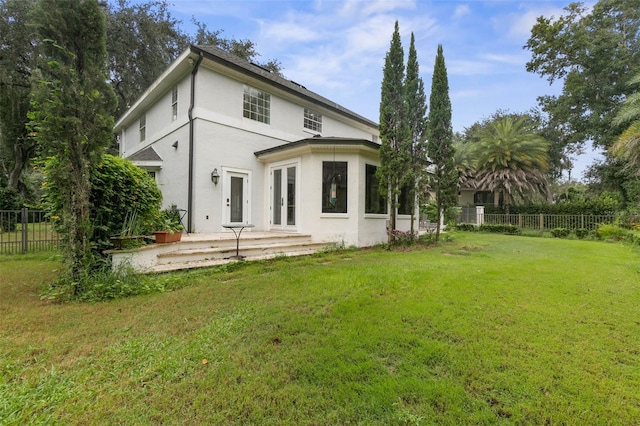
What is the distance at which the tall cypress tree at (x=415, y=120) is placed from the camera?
8.35 meters

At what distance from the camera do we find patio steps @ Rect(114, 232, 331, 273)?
17.4ft

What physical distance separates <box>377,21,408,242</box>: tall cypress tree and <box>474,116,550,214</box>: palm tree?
1407 cm

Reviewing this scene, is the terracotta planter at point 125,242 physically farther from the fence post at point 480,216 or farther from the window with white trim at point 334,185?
the fence post at point 480,216

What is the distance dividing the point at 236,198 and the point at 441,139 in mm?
7154

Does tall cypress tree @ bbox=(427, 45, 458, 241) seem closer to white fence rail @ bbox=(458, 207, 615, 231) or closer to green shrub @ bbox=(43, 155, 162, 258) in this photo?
green shrub @ bbox=(43, 155, 162, 258)

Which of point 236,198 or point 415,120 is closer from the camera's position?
→ point 415,120

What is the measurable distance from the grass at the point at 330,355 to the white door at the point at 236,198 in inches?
215

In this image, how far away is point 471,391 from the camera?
1.97 m

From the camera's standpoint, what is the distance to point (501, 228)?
15.6 metres

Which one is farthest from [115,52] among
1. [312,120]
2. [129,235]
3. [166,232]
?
[129,235]

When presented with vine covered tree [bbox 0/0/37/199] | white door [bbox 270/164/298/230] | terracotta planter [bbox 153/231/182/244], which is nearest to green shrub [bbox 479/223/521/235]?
white door [bbox 270/164/298/230]

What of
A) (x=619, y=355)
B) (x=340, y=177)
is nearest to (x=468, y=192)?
(x=340, y=177)

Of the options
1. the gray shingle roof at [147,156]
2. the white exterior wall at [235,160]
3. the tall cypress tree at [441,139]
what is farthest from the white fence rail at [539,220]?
the gray shingle roof at [147,156]

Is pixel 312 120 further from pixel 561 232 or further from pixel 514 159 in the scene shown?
pixel 514 159
